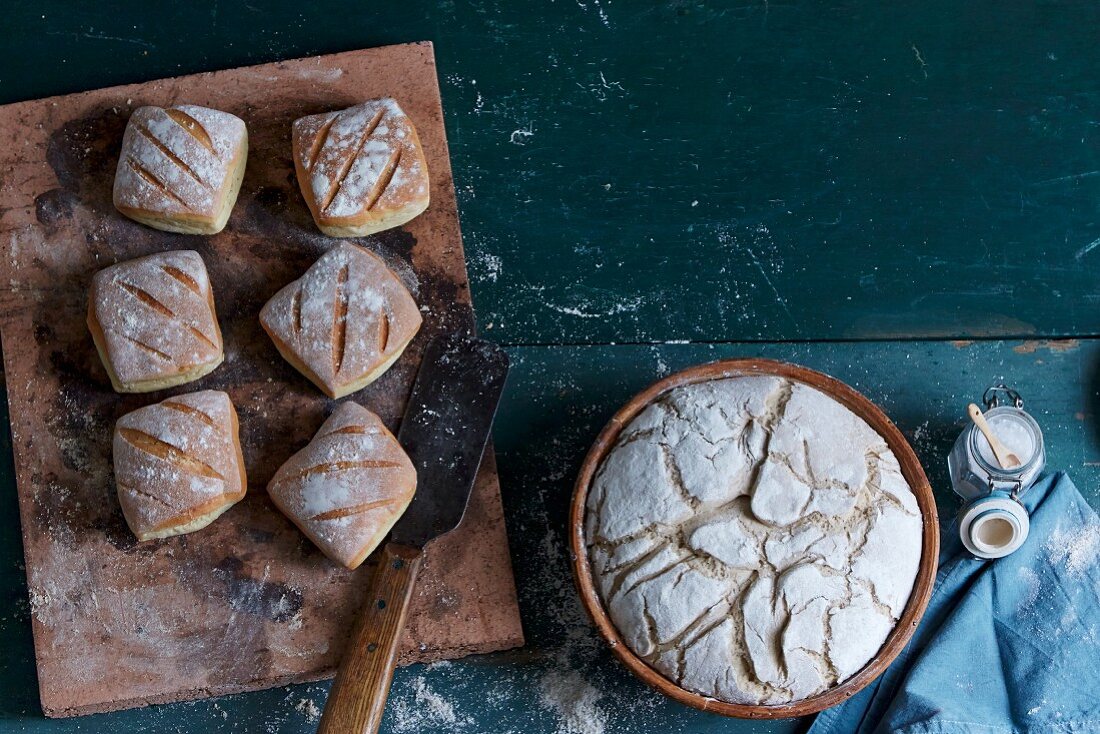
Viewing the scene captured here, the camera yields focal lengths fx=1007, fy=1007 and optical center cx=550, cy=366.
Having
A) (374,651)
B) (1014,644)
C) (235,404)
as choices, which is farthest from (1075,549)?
(235,404)

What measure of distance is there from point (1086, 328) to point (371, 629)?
1.81 meters

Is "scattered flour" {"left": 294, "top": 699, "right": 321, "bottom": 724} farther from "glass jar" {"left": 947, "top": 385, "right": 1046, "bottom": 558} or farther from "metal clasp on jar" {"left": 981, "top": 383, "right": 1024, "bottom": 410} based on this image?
"metal clasp on jar" {"left": 981, "top": 383, "right": 1024, "bottom": 410}

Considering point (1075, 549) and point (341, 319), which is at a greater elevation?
point (341, 319)

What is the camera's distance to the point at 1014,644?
2.28 metres

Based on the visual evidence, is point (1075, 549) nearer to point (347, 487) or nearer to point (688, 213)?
point (688, 213)

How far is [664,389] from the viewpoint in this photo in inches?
84.6

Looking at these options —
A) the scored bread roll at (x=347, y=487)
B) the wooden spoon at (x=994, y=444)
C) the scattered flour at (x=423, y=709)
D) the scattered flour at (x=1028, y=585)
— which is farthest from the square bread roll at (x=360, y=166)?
the scattered flour at (x=1028, y=585)

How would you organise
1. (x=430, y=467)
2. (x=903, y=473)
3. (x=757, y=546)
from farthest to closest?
(x=430, y=467) < (x=903, y=473) < (x=757, y=546)

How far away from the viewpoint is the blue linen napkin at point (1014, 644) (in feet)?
7.33

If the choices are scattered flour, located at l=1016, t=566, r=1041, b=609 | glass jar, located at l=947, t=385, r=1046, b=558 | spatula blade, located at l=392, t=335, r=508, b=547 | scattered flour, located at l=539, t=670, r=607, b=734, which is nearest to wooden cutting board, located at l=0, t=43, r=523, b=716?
spatula blade, located at l=392, t=335, r=508, b=547

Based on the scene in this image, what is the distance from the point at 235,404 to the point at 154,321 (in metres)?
0.25

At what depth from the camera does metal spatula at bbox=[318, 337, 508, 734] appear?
215cm

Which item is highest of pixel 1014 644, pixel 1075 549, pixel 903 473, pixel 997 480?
pixel 903 473

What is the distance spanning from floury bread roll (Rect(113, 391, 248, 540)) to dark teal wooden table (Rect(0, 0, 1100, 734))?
1.37 feet
